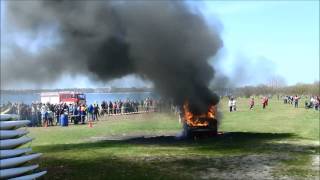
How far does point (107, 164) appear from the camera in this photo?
1188cm

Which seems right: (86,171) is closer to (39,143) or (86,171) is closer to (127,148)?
(127,148)

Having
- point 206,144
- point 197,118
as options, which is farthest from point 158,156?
point 197,118

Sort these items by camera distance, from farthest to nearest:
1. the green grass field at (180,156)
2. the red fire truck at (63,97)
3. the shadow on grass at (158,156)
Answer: the red fire truck at (63,97)
the shadow on grass at (158,156)
the green grass field at (180,156)

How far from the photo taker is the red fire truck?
45.0 metres

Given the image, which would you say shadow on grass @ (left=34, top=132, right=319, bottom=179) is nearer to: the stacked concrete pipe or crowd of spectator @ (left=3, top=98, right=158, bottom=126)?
the stacked concrete pipe

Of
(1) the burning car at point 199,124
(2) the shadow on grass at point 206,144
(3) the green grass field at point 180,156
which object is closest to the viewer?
(3) the green grass field at point 180,156

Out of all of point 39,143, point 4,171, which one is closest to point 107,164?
point 39,143

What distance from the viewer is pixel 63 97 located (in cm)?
4553

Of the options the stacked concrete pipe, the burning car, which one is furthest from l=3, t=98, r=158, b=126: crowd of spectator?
the stacked concrete pipe

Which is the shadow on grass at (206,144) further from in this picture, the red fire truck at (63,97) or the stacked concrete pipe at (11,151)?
the red fire truck at (63,97)

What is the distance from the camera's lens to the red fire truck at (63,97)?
44950 mm

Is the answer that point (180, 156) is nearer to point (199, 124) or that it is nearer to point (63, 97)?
point (199, 124)

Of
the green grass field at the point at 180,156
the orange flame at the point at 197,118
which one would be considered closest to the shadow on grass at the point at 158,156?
the green grass field at the point at 180,156

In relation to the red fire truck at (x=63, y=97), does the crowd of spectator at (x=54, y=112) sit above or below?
below
